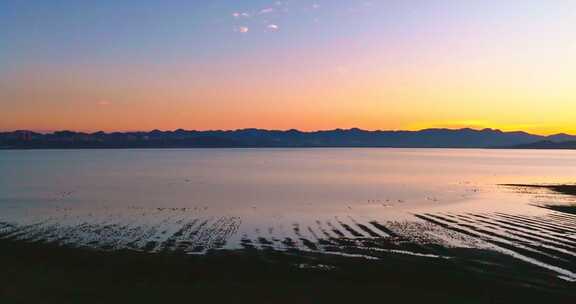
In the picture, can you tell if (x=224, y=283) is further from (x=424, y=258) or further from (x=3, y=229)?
(x=3, y=229)

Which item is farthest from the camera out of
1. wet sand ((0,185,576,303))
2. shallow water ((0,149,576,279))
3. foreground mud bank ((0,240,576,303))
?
shallow water ((0,149,576,279))

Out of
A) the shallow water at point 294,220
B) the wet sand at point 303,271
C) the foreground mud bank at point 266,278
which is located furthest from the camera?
the shallow water at point 294,220

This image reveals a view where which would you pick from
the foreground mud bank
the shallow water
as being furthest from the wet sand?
the shallow water

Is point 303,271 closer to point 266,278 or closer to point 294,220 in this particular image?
point 266,278

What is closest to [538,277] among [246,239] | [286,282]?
[286,282]

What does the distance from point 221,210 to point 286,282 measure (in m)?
23.5

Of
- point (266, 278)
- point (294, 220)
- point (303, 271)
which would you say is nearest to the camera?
point (266, 278)

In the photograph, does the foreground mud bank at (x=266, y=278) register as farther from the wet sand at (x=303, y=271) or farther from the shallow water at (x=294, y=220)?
the shallow water at (x=294, y=220)

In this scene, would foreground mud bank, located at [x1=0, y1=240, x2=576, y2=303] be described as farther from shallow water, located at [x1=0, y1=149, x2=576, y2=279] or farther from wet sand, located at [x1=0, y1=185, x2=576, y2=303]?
shallow water, located at [x1=0, y1=149, x2=576, y2=279]

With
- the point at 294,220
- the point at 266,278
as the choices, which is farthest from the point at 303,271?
the point at 294,220

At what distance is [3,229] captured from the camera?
2941cm

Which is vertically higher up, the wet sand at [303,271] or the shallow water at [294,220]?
the wet sand at [303,271]

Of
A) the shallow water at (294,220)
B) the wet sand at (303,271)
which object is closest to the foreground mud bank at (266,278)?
the wet sand at (303,271)

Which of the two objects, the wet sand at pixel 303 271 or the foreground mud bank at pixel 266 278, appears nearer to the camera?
the foreground mud bank at pixel 266 278
